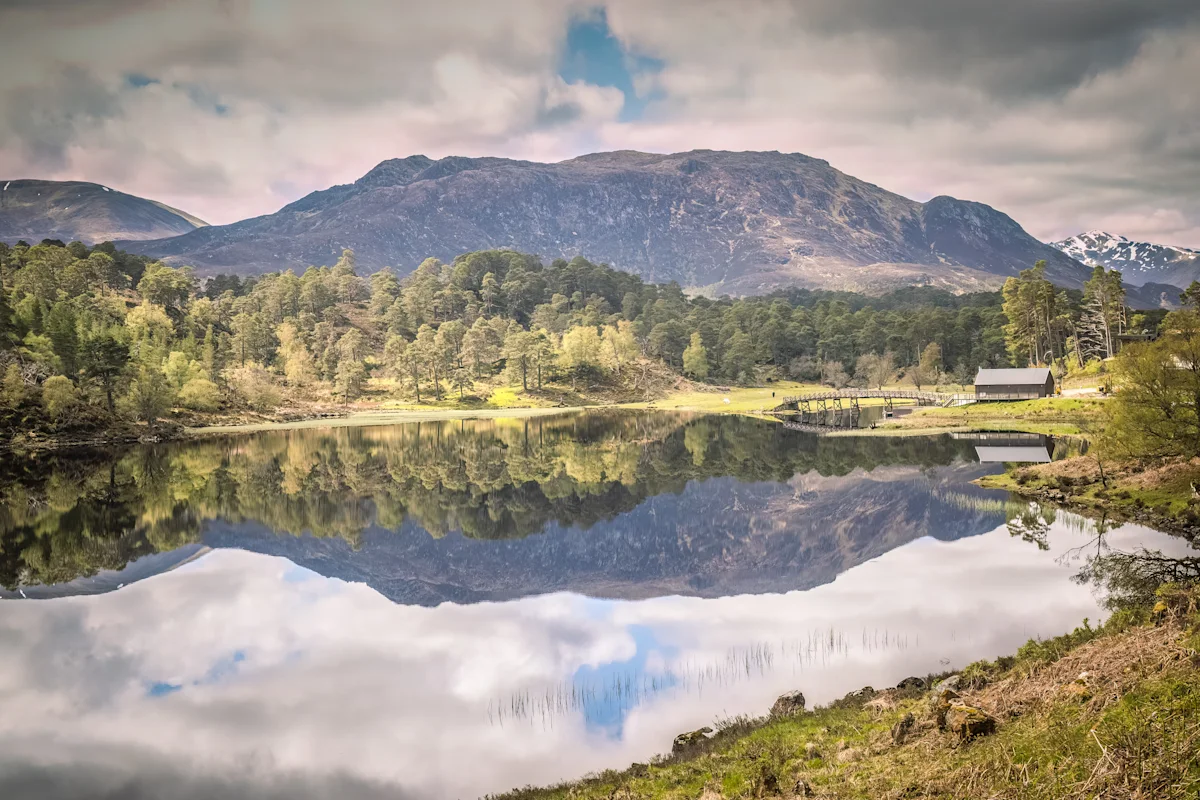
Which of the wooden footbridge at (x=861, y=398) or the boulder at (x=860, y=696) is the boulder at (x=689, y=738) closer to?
the boulder at (x=860, y=696)

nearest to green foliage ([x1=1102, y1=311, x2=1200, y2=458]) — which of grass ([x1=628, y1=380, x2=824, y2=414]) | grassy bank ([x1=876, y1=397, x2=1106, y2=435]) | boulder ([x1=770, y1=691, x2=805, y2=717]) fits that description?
boulder ([x1=770, y1=691, x2=805, y2=717])

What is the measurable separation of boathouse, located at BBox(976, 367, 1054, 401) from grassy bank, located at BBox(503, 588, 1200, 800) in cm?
8505

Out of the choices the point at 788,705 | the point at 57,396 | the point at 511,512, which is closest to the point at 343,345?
the point at 57,396

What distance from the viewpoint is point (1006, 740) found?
1107 centimetres

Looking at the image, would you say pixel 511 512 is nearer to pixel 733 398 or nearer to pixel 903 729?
pixel 903 729

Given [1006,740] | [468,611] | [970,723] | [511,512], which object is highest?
[1006,740]

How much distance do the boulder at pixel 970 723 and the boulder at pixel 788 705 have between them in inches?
208

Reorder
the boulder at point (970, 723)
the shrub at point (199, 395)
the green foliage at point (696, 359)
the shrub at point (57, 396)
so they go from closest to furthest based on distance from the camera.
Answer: the boulder at point (970, 723) < the shrub at point (57, 396) < the shrub at point (199, 395) < the green foliage at point (696, 359)

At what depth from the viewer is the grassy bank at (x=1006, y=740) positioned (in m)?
8.78

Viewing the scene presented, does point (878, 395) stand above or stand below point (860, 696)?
above

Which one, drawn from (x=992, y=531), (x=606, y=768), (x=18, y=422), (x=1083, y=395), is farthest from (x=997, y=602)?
(x=18, y=422)

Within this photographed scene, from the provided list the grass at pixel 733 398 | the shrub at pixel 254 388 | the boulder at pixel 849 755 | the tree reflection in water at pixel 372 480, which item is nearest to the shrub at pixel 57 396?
the tree reflection in water at pixel 372 480

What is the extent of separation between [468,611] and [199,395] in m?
104

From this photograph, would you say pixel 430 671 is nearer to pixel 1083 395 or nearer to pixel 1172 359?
pixel 1172 359
